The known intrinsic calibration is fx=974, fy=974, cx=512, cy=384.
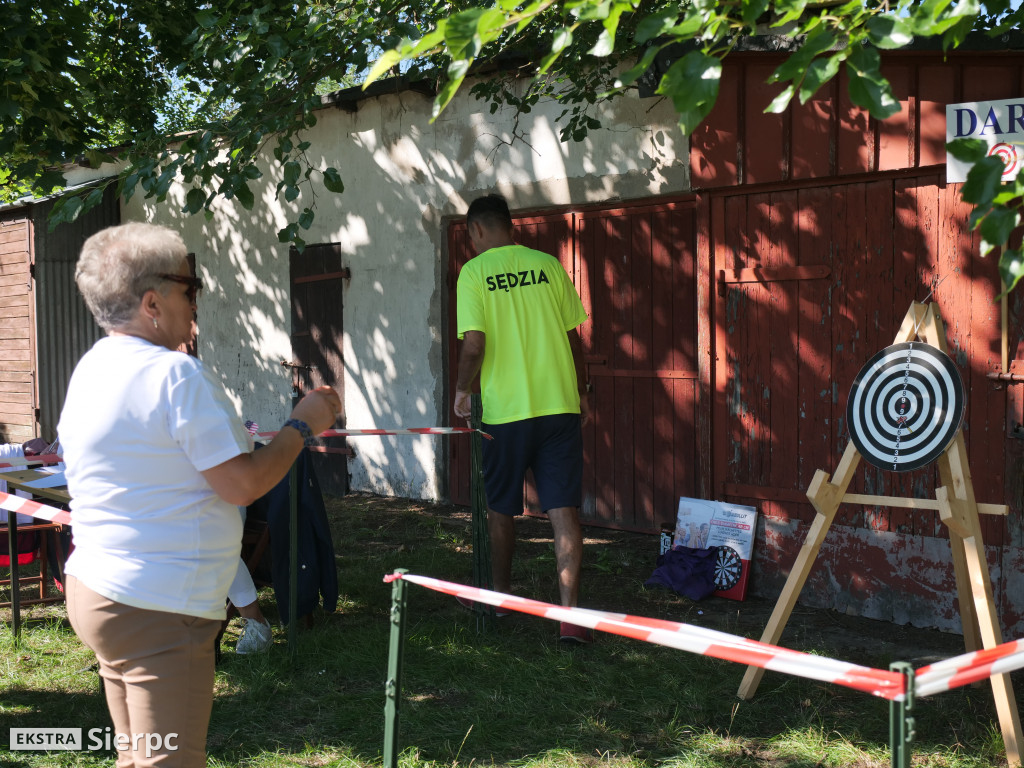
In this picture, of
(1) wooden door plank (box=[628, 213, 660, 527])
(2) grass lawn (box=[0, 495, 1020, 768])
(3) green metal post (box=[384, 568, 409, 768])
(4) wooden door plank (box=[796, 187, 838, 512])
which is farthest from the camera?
(1) wooden door plank (box=[628, 213, 660, 527])

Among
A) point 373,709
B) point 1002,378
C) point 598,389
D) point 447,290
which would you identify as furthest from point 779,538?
point 447,290

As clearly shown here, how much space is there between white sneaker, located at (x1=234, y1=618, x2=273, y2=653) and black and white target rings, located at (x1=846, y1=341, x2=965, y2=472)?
270 cm

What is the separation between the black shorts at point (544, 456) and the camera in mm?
4453

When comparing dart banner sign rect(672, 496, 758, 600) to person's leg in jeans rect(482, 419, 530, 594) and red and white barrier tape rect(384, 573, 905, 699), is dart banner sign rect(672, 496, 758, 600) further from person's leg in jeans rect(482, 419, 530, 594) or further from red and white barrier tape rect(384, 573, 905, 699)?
red and white barrier tape rect(384, 573, 905, 699)

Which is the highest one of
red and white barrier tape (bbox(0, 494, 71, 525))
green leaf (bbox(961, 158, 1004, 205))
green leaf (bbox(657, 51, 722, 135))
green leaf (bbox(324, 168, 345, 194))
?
green leaf (bbox(324, 168, 345, 194))

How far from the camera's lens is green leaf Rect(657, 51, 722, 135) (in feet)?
5.90

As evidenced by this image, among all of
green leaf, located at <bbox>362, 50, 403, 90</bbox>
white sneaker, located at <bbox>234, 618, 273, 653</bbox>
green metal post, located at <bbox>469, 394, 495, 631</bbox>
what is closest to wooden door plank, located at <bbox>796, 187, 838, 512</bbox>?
green metal post, located at <bbox>469, 394, 495, 631</bbox>

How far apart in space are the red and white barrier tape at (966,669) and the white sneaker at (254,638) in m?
3.18

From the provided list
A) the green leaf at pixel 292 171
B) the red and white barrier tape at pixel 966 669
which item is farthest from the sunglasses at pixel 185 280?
the green leaf at pixel 292 171

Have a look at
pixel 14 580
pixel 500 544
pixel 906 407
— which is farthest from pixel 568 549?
pixel 14 580

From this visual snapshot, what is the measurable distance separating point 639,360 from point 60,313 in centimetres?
789

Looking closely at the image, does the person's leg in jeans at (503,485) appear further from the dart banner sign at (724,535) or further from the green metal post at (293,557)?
the dart banner sign at (724,535)

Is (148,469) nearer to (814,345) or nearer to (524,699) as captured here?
(524,699)

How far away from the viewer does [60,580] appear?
534 cm
